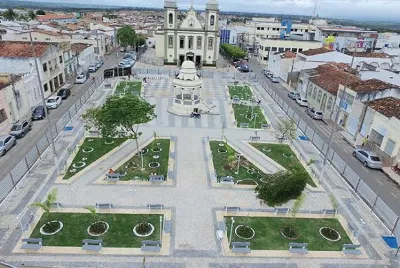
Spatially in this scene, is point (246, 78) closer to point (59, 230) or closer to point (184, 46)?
point (184, 46)

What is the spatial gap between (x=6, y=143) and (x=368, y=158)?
32806 millimetres

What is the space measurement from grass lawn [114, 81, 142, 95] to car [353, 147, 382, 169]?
30568 mm

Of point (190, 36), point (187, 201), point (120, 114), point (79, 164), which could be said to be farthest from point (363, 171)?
point (190, 36)

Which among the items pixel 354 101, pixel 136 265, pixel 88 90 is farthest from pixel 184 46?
pixel 136 265

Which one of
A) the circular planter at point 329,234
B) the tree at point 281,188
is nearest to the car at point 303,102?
the circular planter at point 329,234

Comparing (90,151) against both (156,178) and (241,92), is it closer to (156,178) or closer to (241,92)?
(156,178)

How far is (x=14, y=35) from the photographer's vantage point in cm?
5928

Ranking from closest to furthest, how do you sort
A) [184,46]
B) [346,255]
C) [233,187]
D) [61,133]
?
1. [346,255]
2. [233,187]
3. [61,133]
4. [184,46]

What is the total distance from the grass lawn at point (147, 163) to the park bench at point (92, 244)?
23.9ft

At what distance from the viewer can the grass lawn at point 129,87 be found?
150 feet

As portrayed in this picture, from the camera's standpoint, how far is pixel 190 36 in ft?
217

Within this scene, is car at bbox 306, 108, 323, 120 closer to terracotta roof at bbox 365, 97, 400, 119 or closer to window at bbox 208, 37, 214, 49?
terracotta roof at bbox 365, 97, 400, 119

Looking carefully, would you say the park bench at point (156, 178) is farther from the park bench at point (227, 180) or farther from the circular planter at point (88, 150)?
the circular planter at point (88, 150)

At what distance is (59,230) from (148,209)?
5.36 meters
